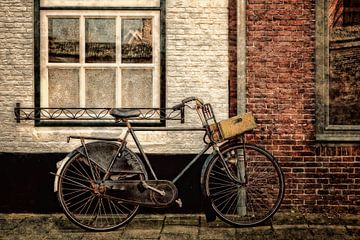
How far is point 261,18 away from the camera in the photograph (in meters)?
7.12

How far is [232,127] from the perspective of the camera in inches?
256

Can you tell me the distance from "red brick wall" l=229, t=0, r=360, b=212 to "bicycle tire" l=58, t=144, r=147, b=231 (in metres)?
1.59

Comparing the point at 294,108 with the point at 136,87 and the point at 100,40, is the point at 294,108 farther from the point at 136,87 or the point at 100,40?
the point at 100,40

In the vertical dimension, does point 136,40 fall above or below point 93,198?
above

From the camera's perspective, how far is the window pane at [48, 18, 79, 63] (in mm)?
7281

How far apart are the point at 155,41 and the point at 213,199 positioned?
2.08m

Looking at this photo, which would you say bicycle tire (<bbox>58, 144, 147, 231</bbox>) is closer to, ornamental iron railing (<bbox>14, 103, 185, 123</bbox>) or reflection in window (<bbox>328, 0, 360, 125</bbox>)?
ornamental iron railing (<bbox>14, 103, 185, 123</bbox>)

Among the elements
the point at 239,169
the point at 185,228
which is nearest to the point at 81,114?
the point at 185,228

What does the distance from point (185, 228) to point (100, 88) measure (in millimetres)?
2079

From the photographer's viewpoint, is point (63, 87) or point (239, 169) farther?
point (63, 87)

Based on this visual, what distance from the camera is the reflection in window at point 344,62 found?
725cm

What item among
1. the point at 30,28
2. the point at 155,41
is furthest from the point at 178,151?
the point at 30,28

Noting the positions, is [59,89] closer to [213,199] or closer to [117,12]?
[117,12]

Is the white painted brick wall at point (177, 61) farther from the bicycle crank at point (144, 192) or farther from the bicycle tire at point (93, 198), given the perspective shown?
the bicycle crank at point (144, 192)
